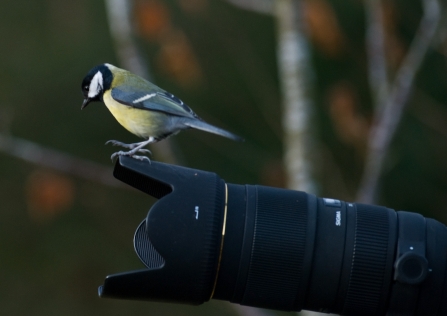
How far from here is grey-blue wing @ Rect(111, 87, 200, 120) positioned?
2672 mm

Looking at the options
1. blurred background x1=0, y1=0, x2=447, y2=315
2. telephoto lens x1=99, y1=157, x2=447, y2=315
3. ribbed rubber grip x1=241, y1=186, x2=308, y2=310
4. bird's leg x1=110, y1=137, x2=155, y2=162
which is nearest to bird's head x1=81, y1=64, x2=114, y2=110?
bird's leg x1=110, y1=137, x2=155, y2=162

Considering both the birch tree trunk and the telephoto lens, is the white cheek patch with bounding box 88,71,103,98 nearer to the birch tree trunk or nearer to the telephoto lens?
the telephoto lens

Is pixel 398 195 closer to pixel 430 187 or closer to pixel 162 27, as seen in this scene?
pixel 430 187

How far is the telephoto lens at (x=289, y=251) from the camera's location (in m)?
2.08

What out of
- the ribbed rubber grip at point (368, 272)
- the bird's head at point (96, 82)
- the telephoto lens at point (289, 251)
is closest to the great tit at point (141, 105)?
the bird's head at point (96, 82)

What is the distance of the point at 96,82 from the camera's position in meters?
2.72

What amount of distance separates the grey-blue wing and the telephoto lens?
1.69 ft

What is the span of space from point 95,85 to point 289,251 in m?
1.03

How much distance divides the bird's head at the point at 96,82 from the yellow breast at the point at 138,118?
37mm

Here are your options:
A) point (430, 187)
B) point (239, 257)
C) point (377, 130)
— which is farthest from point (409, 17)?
point (239, 257)

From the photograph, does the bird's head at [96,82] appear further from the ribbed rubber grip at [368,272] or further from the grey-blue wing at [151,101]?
the ribbed rubber grip at [368,272]

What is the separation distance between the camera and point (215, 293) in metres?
2.18

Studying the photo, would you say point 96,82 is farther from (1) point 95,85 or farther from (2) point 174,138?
(2) point 174,138

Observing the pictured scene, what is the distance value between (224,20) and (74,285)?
220cm
